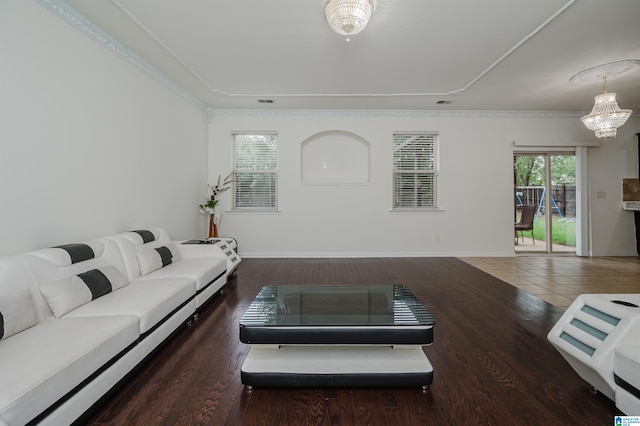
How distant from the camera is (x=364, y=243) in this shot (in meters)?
5.66

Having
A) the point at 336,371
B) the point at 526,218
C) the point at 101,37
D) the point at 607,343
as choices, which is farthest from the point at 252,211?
the point at 526,218

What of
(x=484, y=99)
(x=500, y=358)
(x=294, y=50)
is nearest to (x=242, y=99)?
→ (x=294, y=50)

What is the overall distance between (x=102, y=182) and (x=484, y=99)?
5.75m

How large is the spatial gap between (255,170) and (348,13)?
378cm

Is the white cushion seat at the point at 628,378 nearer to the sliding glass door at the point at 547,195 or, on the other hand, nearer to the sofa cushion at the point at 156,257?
the sofa cushion at the point at 156,257

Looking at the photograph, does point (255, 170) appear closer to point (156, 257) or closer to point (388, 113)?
point (388, 113)

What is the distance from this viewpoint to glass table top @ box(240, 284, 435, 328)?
1739mm

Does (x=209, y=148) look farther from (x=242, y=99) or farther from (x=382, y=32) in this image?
(x=382, y=32)

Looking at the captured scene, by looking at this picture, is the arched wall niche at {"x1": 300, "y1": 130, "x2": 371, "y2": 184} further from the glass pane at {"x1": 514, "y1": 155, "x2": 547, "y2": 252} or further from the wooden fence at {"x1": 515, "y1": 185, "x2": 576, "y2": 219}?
the wooden fence at {"x1": 515, "y1": 185, "x2": 576, "y2": 219}

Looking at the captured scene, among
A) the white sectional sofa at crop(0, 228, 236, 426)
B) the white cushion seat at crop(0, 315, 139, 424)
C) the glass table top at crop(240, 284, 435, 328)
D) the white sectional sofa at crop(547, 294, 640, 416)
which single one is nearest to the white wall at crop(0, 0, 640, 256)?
the white sectional sofa at crop(0, 228, 236, 426)

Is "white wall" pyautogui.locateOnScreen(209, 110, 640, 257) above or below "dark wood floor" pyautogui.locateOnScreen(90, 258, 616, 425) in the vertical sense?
above

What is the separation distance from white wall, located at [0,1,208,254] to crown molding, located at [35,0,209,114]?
0.06 meters

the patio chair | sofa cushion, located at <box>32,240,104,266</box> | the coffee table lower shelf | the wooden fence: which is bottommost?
the coffee table lower shelf

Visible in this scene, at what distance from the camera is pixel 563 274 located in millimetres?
4410
